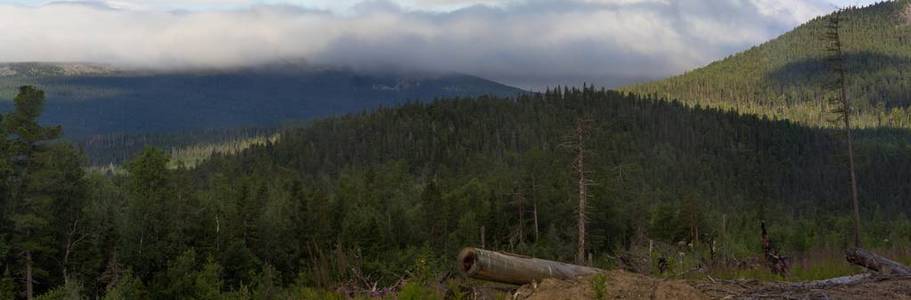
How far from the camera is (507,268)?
901 centimetres

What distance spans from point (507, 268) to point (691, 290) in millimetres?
2388

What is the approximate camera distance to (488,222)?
7962cm

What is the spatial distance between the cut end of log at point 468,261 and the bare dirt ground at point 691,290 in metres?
0.74

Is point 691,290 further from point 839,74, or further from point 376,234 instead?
point 376,234

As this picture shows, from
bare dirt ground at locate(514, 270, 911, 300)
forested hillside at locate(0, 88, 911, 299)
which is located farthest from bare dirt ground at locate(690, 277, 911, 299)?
forested hillside at locate(0, 88, 911, 299)

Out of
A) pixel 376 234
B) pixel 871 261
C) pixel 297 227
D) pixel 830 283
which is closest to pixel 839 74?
pixel 871 261

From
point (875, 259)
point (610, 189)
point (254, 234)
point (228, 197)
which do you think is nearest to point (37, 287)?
point (254, 234)

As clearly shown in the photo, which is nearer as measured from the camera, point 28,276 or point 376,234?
point 28,276

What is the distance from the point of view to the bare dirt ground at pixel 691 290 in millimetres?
8633

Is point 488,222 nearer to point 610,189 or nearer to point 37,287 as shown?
point 610,189

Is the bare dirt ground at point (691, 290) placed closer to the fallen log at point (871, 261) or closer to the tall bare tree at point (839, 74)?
the fallen log at point (871, 261)

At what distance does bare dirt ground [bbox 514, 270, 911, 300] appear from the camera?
863 centimetres

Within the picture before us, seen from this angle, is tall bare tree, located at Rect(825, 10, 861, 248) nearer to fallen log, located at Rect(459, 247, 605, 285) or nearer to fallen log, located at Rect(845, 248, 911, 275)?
fallen log, located at Rect(845, 248, 911, 275)

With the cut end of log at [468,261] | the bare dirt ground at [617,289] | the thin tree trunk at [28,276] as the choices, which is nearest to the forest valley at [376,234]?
the bare dirt ground at [617,289]
